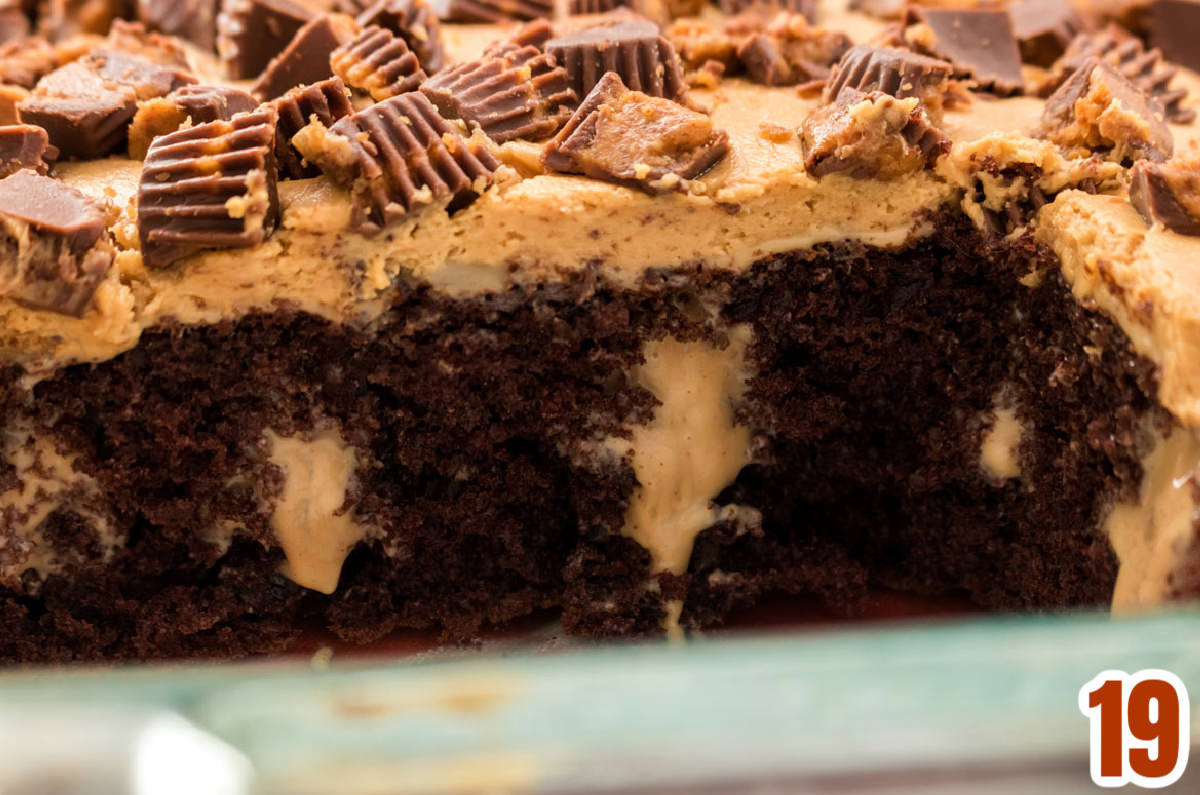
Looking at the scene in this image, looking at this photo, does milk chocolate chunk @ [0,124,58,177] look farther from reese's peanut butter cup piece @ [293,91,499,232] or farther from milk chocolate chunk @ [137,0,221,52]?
milk chocolate chunk @ [137,0,221,52]

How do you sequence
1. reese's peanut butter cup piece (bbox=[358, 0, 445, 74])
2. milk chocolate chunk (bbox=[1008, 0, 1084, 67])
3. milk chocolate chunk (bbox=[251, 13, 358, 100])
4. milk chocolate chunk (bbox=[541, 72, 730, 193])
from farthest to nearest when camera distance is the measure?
milk chocolate chunk (bbox=[1008, 0, 1084, 67]) → reese's peanut butter cup piece (bbox=[358, 0, 445, 74]) → milk chocolate chunk (bbox=[251, 13, 358, 100]) → milk chocolate chunk (bbox=[541, 72, 730, 193])

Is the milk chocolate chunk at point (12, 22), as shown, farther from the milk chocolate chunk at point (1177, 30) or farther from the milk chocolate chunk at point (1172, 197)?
the milk chocolate chunk at point (1177, 30)

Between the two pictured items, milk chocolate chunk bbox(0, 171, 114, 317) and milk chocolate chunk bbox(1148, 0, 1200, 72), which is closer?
milk chocolate chunk bbox(0, 171, 114, 317)

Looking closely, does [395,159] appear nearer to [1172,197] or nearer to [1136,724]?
[1172,197]

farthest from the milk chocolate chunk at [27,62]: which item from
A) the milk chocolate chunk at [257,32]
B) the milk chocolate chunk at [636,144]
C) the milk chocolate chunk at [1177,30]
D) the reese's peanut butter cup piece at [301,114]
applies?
the milk chocolate chunk at [1177,30]

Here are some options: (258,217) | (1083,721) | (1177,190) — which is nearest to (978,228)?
(1177,190)

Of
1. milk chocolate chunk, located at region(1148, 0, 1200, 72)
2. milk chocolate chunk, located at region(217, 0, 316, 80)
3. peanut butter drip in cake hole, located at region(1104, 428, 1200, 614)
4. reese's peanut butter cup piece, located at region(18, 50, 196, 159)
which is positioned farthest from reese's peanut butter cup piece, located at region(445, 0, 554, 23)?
peanut butter drip in cake hole, located at region(1104, 428, 1200, 614)
